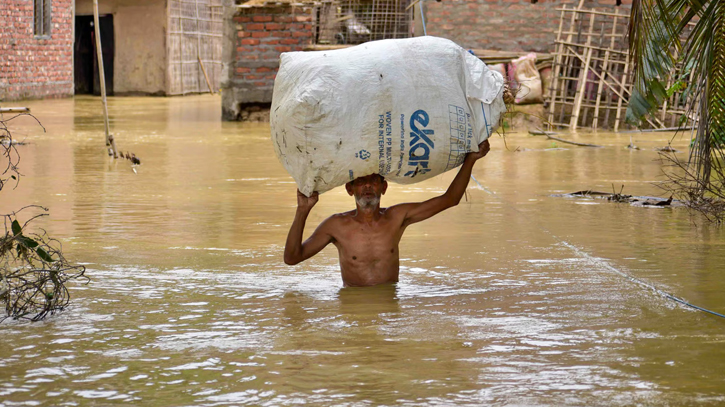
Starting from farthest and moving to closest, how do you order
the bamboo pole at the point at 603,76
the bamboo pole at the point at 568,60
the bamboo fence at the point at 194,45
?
the bamboo fence at the point at 194,45, the bamboo pole at the point at 568,60, the bamboo pole at the point at 603,76

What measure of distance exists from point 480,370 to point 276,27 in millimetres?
13202

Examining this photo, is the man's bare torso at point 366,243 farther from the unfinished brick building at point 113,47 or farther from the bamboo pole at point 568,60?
the unfinished brick building at point 113,47

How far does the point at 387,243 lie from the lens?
4.55m

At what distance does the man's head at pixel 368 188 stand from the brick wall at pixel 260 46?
11.5 metres

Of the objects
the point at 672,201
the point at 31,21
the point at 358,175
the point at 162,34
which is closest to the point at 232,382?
the point at 358,175

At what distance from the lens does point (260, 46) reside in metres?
15.9

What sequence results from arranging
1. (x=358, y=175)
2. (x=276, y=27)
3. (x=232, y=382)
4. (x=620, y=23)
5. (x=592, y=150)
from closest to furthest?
(x=232, y=382), (x=358, y=175), (x=592, y=150), (x=620, y=23), (x=276, y=27)

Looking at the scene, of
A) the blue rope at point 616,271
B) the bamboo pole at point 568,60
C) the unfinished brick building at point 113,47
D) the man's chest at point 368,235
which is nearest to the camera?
the blue rope at point 616,271

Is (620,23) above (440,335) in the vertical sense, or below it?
above

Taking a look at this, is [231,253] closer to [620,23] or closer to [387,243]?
[387,243]

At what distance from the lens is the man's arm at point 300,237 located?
14.1ft

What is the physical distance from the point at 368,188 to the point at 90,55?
21.6 metres

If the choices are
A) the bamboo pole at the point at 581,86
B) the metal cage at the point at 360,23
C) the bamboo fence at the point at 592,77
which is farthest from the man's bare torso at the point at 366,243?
the metal cage at the point at 360,23

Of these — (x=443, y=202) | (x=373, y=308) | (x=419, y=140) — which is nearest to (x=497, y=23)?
(x=443, y=202)
